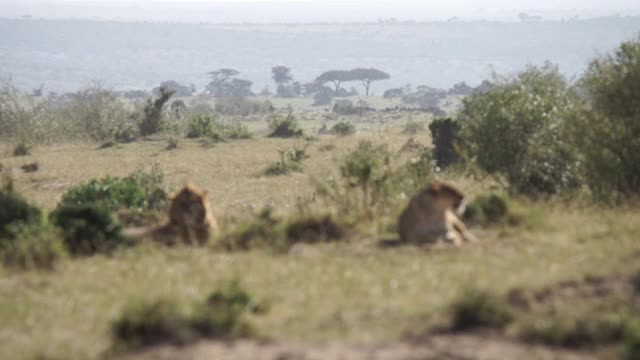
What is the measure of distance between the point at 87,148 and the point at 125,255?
113 feet

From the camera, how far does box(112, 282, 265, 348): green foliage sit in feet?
23.9

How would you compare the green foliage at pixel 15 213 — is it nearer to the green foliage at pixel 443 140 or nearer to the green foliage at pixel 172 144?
the green foliage at pixel 443 140

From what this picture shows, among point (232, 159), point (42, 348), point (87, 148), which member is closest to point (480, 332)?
point (42, 348)

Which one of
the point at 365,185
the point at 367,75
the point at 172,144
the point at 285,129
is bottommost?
the point at 367,75

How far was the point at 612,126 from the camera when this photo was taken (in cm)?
1669

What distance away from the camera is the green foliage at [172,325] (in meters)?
7.29

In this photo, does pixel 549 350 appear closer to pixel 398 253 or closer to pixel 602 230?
pixel 398 253

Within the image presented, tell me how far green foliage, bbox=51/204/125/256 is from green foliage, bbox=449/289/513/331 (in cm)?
564

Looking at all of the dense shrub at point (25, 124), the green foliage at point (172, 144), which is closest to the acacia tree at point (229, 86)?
the dense shrub at point (25, 124)

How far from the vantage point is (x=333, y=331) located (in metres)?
7.41

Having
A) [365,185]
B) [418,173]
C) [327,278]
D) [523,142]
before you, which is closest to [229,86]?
[523,142]

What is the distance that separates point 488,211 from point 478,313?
553 cm

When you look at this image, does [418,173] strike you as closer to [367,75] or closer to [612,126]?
[612,126]

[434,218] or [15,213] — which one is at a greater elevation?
[434,218]
